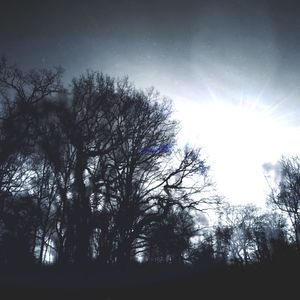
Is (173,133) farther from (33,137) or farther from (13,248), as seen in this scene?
(13,248)

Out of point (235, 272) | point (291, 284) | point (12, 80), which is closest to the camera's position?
point (291, 284)

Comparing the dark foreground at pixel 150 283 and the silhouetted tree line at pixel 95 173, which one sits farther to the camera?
the silhouetted tree line at pixel 95 173

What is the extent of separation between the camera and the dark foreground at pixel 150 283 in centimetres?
363

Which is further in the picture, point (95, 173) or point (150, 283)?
point (95, 173)

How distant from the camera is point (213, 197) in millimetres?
17734

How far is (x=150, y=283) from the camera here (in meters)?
10.2

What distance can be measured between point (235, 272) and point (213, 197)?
13.2 m

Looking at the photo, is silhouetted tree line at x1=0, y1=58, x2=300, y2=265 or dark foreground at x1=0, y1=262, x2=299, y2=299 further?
silhouetted tree line at x1=0, y1=58, x2=300, y2=265

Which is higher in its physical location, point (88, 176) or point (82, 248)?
point (88, 176)

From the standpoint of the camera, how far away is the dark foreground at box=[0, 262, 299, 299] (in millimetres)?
3628

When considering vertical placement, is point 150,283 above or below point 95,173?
below

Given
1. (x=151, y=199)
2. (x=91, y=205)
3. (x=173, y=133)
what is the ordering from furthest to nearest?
(x=173, y=133), (x=151, y=199), (x=91, y=205)

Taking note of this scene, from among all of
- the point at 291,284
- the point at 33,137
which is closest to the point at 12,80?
the point at 33,137

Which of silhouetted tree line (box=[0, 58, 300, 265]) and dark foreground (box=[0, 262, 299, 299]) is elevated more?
silhouetted tree line (box=[0, 58, 300, 265])
